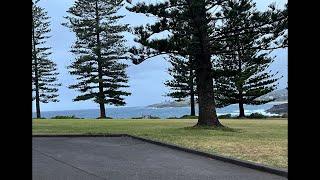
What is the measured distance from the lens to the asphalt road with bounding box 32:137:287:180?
24.6ft

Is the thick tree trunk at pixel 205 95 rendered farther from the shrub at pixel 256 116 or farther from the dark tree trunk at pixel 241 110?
the dark tree trunk at pixel 241 110

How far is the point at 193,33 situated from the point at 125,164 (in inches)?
408

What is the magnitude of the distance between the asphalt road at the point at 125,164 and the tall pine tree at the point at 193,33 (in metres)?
6.69

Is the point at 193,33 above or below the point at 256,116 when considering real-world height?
above

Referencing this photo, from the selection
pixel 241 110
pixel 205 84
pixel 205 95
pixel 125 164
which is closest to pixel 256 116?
pixel 241 110

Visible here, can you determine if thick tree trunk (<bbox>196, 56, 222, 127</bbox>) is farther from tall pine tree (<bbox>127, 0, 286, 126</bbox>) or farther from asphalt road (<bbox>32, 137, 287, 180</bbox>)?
asphalt road (<bbox>32, 137, 287, 180</bbox>)

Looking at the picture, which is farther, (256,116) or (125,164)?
(256,116)

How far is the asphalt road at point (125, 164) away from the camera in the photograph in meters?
7.49

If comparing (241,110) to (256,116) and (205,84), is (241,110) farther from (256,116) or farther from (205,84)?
(205,84)

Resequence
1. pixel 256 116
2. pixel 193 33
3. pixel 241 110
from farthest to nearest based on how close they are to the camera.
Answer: pixel 241 110 < pixel 256 116 < pixel 193 33

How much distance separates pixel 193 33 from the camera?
1842cm

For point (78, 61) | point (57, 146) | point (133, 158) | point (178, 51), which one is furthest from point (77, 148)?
point (78, 61)
